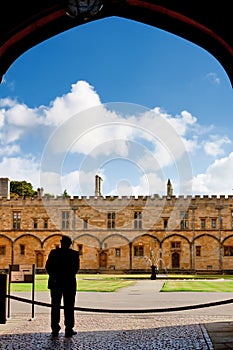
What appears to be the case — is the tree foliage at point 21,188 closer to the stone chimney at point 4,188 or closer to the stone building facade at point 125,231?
the stone chimney at point 4,188

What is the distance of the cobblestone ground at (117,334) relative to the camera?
5961mm

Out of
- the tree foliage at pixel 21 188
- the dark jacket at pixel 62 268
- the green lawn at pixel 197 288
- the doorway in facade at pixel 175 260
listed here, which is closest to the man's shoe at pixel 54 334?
the dark jacket at pixel 62 268

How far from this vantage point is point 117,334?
6.97 m

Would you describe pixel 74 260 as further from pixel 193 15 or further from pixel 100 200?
pixel 100 200

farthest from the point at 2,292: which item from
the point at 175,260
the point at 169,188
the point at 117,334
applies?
the point at 169,188

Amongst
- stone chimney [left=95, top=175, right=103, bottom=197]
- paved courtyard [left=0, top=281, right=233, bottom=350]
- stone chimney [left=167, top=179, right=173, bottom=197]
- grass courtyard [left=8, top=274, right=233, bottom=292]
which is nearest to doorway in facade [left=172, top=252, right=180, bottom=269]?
stone chimney [left=167, top=179, right=173, bottom=197]

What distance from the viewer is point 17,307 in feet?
36.3

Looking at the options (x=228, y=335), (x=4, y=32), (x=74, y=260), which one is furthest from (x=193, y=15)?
(x=228, y=335)

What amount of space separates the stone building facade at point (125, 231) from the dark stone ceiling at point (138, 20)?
34287 mm

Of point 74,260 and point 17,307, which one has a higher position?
point 74,260

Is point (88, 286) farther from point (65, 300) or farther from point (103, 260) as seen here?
point (103, 260)

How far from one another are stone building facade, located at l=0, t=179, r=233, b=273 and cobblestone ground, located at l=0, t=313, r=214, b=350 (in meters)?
31.4

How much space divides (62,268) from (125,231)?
35.1 metres

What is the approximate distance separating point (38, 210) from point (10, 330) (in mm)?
35288
